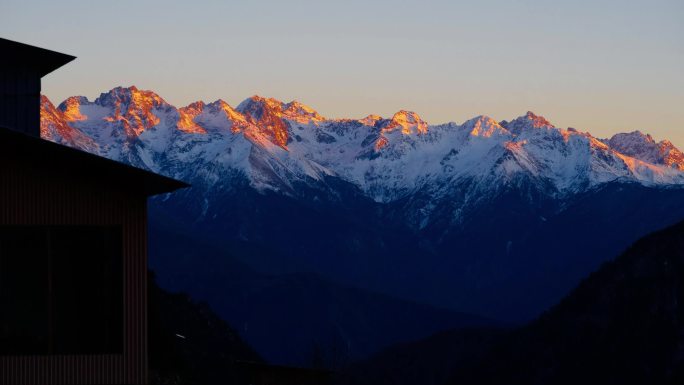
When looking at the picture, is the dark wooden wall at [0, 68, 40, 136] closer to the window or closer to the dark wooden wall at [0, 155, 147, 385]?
the dark wooden wall at [0, 155, 147, 385]

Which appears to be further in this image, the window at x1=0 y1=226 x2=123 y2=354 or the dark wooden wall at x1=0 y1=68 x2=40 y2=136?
the dark wooden wall at x1=0 y1=68 x2=40 y2=136

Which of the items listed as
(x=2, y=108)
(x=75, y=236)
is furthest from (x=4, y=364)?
(x=2, y=108)

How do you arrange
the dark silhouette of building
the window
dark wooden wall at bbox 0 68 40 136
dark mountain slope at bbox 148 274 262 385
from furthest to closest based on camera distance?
dark mountain slope at bbox 148 274 262 385
dark wooden wall at bbox 0 68 40 136
the dark silhouette of building
the window

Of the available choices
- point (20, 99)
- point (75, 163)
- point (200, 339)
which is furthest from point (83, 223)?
point (200, 339)

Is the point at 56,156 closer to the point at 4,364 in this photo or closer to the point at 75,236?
the point at 75,236

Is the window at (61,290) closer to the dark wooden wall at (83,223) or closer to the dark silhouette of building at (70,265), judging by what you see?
the dark silhouette of building at (70,265)

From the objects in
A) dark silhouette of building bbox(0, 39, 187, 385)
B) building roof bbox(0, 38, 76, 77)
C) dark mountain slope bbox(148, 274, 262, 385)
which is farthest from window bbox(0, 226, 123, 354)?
dark mountain slope bbox(148, 274, 262, 385)

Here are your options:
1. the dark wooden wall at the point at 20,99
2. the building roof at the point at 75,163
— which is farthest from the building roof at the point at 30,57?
the building roof at the point at 75,163

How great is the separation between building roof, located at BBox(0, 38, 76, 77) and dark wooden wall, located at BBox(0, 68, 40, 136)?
161 mm

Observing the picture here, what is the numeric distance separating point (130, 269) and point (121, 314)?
959 mm

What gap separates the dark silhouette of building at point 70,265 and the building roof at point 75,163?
0.02m

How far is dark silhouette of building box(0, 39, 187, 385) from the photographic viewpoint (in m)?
31.5

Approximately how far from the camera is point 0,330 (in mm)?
31609

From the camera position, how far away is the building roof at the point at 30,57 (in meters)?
40.0
